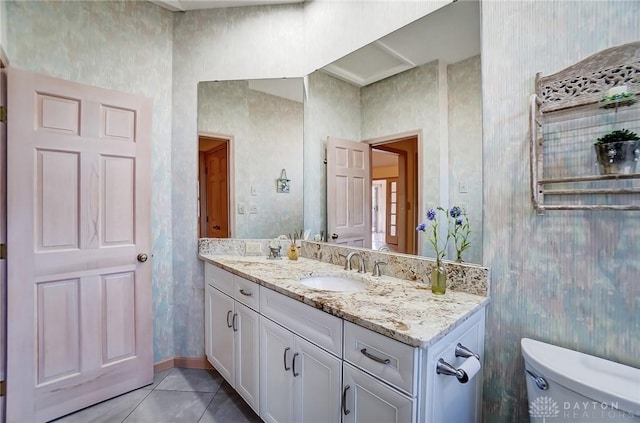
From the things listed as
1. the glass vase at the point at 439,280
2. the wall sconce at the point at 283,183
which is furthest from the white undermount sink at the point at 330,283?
the wall sconce at the point at 283,183

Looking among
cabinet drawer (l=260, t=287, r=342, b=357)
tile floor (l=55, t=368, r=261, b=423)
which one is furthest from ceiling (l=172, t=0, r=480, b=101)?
tile floor (l=55, t=368, r=261, b=423)

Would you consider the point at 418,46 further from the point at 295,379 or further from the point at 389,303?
the point at 295,379

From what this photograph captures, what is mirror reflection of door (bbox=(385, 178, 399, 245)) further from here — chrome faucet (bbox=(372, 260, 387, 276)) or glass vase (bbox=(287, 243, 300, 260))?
glass vase (bbox=(287, 243, 300, 260))

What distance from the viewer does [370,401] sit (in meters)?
1.00

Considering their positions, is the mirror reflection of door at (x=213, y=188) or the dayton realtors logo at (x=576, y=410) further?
the mirror reflection of door at (x=213, y=188)

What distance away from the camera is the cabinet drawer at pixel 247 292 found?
1.60 m

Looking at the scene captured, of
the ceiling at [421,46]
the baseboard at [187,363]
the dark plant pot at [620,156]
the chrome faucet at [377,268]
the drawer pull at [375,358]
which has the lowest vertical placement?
the baseboard at [187,363]

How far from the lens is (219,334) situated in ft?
6.56

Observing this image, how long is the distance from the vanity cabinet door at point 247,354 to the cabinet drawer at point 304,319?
0.16 metres

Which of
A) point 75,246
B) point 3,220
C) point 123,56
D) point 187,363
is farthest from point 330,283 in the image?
point 123,56

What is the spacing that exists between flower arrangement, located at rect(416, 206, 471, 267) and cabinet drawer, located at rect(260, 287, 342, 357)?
0.57 meters

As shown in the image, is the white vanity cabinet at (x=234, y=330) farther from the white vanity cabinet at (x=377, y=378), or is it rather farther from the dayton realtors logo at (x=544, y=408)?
the dayton realtors logo at (x=544, y=408)

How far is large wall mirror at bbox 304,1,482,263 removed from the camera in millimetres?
1332

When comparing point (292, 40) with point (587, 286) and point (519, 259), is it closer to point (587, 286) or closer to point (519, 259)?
point (519, 259)
